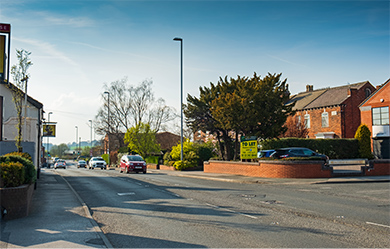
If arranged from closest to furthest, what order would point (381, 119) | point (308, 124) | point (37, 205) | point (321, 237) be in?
point (321, 237)
point (37, 205)
point (381, 119)
point (308, 124)

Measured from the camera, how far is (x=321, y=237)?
7836 millimetres

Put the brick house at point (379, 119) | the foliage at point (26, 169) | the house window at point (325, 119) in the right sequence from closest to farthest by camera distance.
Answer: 1. the foliage at point (26, 169)
2. the brick house at point (379, 119)
3. the house window at point (325, 119)

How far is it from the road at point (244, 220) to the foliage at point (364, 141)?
21.1 m

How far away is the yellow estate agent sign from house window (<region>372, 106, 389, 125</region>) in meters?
18.1

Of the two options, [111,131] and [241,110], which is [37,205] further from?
[111,131]

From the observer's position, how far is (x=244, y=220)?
980 cm

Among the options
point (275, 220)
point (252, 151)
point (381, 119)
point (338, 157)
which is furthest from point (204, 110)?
point (275, 220)

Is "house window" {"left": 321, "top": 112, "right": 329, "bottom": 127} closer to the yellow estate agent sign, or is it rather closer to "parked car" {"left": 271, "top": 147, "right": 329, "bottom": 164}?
"parked car" {"left": 271, "top": 147, "right": 329, "bottom": 164}

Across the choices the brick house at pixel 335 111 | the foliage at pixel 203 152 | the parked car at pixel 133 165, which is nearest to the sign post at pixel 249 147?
the parked car at pixel 133 165

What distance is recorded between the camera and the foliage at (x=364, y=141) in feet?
115

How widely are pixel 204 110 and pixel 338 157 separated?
13.5 m

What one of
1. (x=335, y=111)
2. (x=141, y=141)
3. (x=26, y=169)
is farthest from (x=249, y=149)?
(x=141, y=141)

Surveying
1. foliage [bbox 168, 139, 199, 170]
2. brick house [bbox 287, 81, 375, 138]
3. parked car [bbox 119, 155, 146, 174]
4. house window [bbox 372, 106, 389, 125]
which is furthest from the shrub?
brick house [bbox 287, 81, 375, 138]

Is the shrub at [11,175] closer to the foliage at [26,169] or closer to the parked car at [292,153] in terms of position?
the foliage at [26,169]
